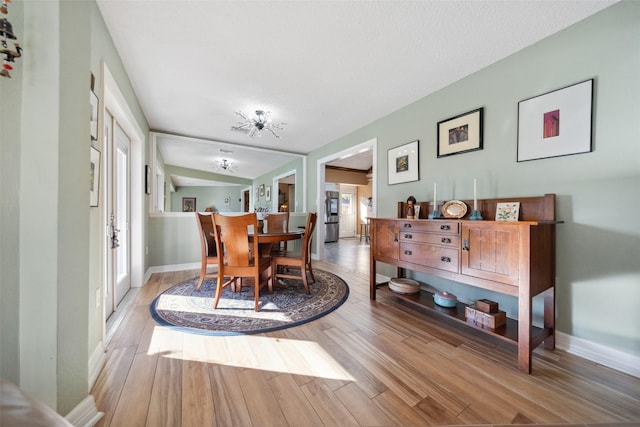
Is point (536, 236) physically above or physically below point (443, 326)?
above

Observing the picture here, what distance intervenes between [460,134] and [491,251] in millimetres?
1375

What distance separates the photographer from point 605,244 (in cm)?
157

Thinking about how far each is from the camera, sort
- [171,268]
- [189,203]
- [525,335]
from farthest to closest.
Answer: [189,203], [171,268], [525,335]

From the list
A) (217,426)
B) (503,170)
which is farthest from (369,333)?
(503,170)

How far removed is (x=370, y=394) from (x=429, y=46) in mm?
2615

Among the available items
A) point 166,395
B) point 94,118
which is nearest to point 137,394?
point 166,395

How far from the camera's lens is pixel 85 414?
1060 mm

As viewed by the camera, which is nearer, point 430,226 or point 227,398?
point 227,398

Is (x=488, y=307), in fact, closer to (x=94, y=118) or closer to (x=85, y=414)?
(x=85, y=414)

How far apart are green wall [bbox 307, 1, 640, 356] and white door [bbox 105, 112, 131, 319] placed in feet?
11.7

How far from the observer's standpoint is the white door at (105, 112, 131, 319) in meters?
2.16

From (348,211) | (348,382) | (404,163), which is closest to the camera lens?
(348,382)

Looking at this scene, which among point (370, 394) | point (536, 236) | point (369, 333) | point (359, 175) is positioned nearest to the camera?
point (370, 394)

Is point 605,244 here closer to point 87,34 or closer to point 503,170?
point 503,170
